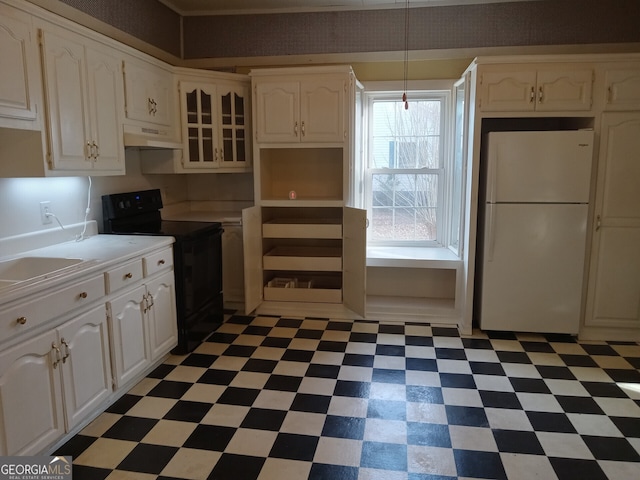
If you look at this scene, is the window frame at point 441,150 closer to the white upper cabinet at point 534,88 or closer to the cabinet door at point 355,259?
the cabinet door at point 355,259

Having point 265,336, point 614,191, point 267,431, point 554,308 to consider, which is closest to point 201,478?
point 267,431

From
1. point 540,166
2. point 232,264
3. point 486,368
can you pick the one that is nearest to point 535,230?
point 540,166

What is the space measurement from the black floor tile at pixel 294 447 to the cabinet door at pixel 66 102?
73.4 inches

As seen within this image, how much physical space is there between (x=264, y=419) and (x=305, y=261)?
1.75 m

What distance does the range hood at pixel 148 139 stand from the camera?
303 centimetres

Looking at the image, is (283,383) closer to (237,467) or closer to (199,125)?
(237,467)

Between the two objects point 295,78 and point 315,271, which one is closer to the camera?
point 295,78

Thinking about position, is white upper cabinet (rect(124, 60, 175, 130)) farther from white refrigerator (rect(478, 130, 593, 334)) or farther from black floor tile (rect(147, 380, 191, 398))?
white refrigerator (rect(478, 130, 593, 334))

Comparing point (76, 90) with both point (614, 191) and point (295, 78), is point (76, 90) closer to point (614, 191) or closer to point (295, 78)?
point (295, 78)

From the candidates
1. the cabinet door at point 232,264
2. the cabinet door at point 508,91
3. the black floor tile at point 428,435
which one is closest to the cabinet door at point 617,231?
the cabinet door at point 508,91

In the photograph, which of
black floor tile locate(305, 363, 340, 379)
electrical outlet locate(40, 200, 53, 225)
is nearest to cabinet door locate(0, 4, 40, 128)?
electrical outlet locate(40, 200, 53, 225)

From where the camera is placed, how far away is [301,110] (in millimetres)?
3746

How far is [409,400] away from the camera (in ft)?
8.49

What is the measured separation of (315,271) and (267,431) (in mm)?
2163
